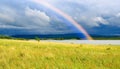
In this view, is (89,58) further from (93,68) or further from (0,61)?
(0,61)

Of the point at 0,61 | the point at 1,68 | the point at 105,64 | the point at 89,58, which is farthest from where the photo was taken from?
the point at 89,58

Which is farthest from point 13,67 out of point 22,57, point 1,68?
point 22,57

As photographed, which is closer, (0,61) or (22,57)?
(0,61)

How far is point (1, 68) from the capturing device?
491 inches

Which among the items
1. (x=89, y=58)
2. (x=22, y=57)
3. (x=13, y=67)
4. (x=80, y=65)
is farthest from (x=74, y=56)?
(x=13, y=67)

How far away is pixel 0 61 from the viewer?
44.1ft

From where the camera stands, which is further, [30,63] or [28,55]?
[28,55]

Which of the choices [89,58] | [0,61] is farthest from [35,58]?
[89,58]

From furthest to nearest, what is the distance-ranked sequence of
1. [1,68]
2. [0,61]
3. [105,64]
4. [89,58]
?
1. [89,58]
2. [105,64]
3. [0,61]
4. [1,68]

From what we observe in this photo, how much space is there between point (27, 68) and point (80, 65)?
121 inches

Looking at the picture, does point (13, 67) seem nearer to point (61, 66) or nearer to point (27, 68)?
point (27, 68)

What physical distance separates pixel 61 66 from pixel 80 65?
128 cm

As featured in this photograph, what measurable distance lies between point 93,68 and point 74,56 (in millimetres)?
2777

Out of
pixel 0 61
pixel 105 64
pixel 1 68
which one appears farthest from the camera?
pixel 105 64
